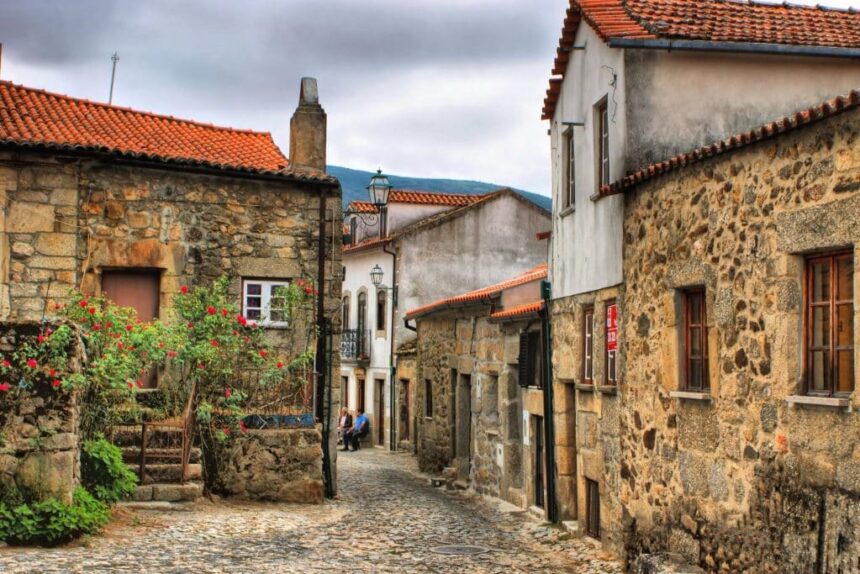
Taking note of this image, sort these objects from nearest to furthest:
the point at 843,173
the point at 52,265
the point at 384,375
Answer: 1. the point at 843,173
2. the point at 52,265
3. the point at 384,375

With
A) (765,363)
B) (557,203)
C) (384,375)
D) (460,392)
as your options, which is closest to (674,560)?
(765,363)

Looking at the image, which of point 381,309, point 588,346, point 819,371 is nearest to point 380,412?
point 381,309

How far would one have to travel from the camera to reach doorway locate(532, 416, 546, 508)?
16.0 m

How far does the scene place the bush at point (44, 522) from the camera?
938cm

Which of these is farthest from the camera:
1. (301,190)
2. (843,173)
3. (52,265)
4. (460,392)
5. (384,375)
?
(384,375)

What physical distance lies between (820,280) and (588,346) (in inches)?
229

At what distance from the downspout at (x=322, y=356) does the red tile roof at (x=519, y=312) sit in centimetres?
289

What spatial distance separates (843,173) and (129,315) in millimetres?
9362

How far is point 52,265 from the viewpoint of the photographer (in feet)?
48.0

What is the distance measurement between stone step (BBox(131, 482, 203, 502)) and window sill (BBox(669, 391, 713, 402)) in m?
5.98

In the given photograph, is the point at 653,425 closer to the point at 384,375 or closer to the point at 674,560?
the point at 674,560

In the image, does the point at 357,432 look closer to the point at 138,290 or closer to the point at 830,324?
the point at 138,290

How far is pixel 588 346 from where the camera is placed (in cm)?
1347

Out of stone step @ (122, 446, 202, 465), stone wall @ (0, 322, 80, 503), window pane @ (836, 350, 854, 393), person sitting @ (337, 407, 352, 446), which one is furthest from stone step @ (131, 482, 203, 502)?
person sitting @ (337, 407, 352, 446)
